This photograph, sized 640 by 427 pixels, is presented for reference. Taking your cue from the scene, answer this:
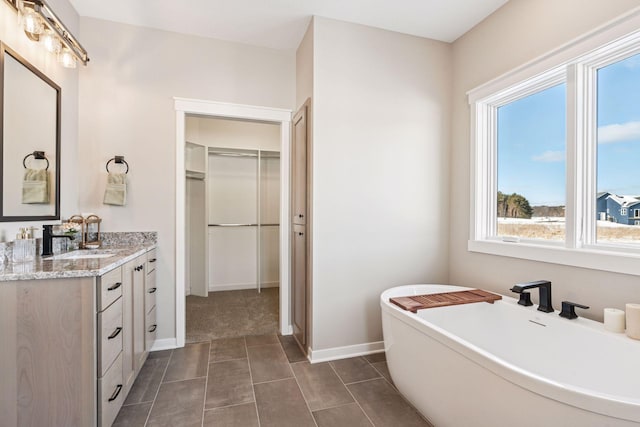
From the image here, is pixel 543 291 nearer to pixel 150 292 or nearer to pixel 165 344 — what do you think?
pixel 150 292

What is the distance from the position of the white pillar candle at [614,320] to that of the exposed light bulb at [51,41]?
362 cm

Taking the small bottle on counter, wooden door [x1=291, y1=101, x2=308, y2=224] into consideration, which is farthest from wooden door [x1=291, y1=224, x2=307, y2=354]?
the small bottle on counter

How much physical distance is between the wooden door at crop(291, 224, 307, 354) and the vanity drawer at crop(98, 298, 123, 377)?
1.37 meters

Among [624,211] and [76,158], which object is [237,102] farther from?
[624,211]

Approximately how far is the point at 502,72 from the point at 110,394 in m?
3.32

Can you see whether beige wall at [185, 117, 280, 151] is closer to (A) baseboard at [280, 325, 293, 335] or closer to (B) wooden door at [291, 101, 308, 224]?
(B) wooden door at [291, 101, 308, 224]

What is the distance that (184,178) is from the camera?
2.81 m

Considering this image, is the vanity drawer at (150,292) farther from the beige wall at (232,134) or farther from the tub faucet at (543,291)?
the tub faucet at (543,291)

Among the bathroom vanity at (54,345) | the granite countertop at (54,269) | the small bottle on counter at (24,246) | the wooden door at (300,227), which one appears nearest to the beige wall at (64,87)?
the small bottle on counter at (24,246)

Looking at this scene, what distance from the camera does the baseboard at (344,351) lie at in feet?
8.21

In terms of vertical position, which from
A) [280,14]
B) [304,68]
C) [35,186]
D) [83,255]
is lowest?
[83,255]

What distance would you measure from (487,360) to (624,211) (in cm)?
130

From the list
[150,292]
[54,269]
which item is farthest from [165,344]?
[54,269]

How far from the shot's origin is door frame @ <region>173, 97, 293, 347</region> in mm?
2766
